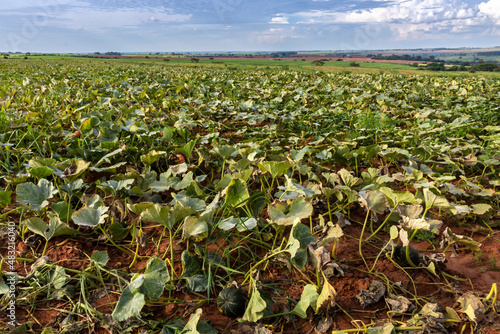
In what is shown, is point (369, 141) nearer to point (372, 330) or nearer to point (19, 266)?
point (372, 330)

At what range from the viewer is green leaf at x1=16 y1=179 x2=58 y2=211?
6.81ft

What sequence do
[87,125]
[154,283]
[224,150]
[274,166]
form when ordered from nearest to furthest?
[154,283]
[274,166]
[224,150]
[87,125]

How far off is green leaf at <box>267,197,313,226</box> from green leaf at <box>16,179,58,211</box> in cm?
155

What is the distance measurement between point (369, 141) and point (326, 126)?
1077mm

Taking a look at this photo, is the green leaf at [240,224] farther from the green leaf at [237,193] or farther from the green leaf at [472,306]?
the green leaf at [472,306]

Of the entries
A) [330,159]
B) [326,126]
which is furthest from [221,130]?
[330,159]

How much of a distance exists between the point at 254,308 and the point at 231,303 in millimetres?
173

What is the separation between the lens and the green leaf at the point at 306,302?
153cm

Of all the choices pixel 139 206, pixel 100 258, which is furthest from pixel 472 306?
pixel 100 258

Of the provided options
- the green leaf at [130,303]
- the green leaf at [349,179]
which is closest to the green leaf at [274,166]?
the green leaf at [349,179]

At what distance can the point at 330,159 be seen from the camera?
3369 mm

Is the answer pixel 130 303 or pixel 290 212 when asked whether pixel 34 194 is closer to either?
pixel 130 303

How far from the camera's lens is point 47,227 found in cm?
196

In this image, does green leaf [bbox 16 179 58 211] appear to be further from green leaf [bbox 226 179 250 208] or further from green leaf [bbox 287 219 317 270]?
green leaf [bbox 287 219 317 270]
